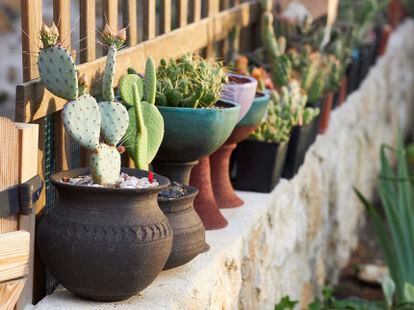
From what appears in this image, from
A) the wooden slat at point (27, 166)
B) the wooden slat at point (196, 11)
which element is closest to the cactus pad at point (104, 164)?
the wooden slat at point (27, 166)

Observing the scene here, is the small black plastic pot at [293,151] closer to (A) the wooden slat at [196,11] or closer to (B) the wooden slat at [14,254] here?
(A) the wooden slat at [196,11]

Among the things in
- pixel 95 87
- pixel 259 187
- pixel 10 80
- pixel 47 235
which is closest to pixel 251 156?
pixel 259 187

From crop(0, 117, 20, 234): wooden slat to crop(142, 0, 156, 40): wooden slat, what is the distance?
1257 millimetres

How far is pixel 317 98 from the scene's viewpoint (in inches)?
182

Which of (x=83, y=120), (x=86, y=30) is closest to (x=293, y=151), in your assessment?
(x=86, y=30)

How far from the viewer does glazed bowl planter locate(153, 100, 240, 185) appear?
2727 mm

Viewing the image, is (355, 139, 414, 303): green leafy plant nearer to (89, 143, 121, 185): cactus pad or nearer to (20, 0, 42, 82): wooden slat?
(89, 143, 121, 185): cactus pad

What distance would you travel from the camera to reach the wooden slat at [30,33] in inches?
91.4

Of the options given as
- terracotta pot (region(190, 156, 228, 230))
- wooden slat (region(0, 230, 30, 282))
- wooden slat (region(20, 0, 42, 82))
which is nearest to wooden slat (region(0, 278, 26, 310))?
wooden slat (region(0, 230, 30, 282))

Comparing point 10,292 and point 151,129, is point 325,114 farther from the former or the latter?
point 10,292

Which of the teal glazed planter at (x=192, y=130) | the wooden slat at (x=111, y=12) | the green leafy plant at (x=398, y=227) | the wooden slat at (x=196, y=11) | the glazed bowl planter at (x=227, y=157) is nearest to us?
the teal glazed planter at (x=192, y=130)

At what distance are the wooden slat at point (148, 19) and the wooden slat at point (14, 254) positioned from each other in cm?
135

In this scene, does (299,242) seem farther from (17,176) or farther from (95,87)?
(17,176)

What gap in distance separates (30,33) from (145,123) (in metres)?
0.40
